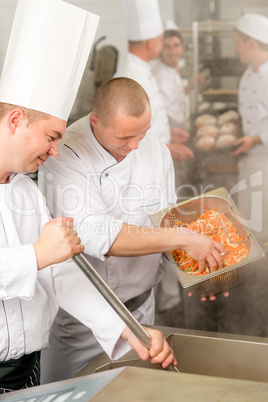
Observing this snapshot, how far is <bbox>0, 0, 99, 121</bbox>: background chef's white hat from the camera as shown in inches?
49.2

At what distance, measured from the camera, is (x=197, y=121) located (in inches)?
101

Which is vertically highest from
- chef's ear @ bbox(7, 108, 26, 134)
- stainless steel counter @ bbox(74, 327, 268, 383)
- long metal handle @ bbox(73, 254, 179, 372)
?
chef's ear @ bbox(7, 108, 26, 134)

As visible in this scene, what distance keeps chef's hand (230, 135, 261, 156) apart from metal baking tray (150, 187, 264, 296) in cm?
99

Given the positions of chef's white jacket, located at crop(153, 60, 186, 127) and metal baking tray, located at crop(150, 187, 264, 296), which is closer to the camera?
metal baking tray, located at crop(150, 187, 264, 296)

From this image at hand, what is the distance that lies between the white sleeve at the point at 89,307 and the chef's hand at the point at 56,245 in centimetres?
25

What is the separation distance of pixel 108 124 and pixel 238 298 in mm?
958

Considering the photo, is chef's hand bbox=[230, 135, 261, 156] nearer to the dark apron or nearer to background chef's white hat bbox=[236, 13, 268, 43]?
background chef's white hat bbox=[236, 13, 268, 43]

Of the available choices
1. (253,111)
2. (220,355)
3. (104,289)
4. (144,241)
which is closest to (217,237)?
(144,241)

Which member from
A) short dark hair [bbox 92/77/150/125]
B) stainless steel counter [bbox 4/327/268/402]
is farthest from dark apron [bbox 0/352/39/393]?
short dark hair [bbox 92/77/150/125]

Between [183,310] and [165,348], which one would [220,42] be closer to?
[183,310]

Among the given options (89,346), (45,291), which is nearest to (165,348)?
(45,291)

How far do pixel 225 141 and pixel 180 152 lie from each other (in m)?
0.23

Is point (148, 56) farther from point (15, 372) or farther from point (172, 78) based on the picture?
point (15, 372)

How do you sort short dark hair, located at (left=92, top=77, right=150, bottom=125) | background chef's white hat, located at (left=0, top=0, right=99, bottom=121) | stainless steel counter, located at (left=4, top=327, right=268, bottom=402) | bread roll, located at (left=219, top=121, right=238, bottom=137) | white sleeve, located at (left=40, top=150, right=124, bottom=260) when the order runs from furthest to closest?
bread roll, located at (left=219, top=121, right=238, bottom=137) → short dark hair, located at (left=92, top=77, right=150, bottom=125) → white sleeve, located at (left=40, top=150, right=124, bottom=260) → background chef's white hat, located at (left=0, top=0, right=99, bottom=121) → stainless steel counter, located at (left=4, top=327, right=268, bottom=402)
